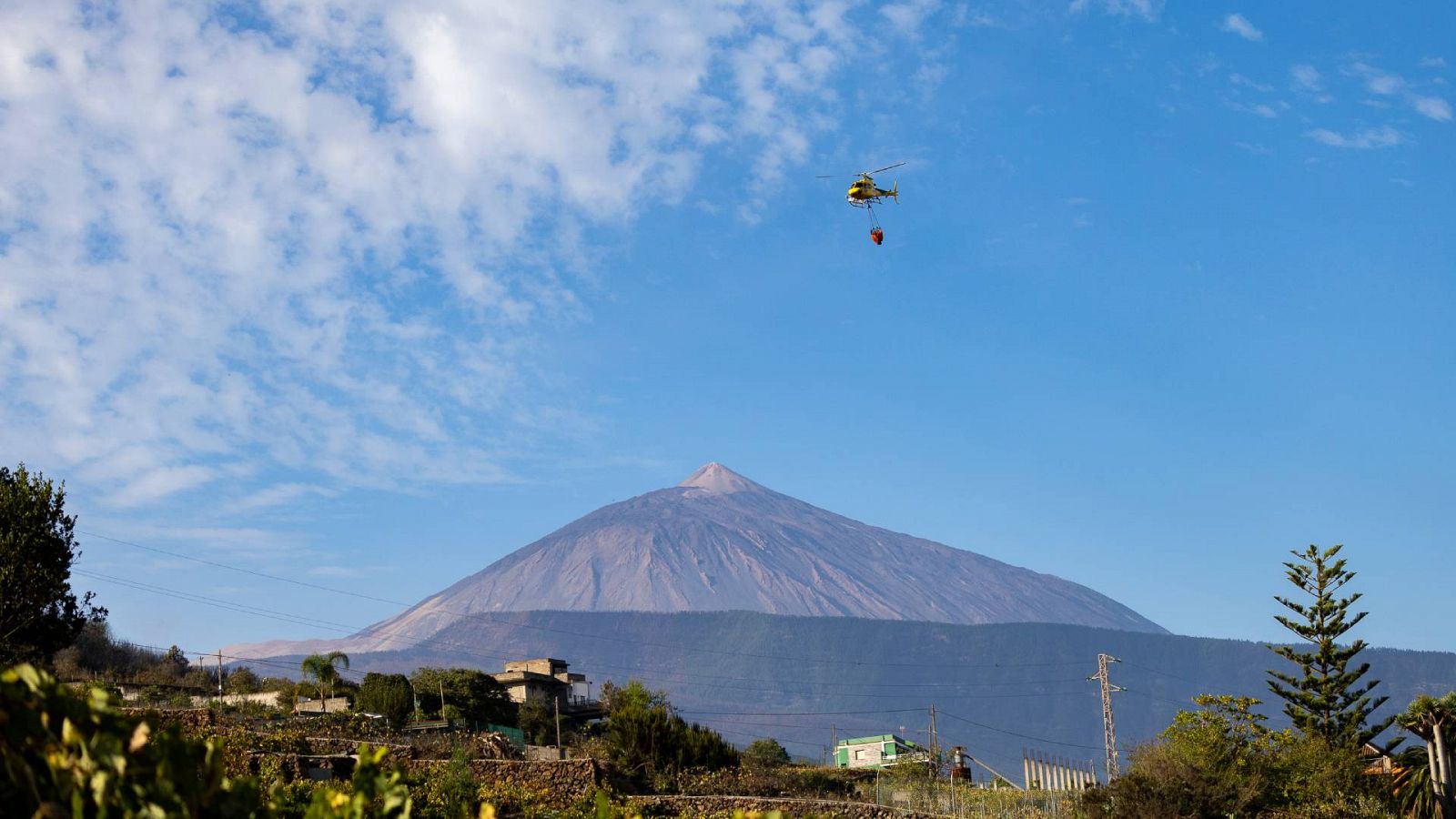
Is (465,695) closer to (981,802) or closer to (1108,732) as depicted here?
(981,802)

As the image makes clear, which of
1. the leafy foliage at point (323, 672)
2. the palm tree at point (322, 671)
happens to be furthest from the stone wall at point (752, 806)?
the palm tree at point (322, 671)

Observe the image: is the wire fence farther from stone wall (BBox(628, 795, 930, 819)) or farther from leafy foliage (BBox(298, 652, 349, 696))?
leafy foliage (BBox(298, 652, 349, 696))

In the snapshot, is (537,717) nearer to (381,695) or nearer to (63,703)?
(381,695)

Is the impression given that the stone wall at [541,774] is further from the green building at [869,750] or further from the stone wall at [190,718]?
the green building at [869,750]

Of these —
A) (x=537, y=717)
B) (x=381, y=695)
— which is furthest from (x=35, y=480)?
(x=537, y=717)

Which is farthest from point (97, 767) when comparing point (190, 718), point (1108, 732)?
point (1108, 732)

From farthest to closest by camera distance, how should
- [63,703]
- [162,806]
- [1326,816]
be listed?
[1326,816] < [63,703] < [162,806]
